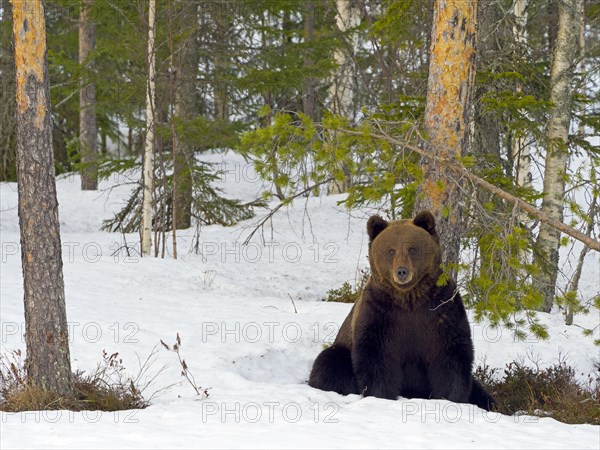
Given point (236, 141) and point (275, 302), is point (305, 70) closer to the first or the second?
point (236, 141)

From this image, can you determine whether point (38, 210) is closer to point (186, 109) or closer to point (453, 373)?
point (453, 373)

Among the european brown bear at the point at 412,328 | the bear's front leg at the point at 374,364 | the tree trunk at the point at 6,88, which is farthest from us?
the tree trunk at the point at 6,88

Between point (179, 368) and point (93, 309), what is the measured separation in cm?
280

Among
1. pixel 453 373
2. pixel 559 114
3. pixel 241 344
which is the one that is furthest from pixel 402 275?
pixel 559 114

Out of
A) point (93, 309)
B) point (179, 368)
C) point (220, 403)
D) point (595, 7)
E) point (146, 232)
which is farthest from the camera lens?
point (146, 232)

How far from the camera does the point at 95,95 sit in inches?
897

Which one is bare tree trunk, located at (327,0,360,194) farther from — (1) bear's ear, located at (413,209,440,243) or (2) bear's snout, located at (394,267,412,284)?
(2) bear's snout, located at (394,267,412,284)

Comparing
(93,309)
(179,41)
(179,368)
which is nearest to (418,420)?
(179,368)

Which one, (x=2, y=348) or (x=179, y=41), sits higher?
(x=179, y=41)

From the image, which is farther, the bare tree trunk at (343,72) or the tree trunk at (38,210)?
the bare tree trunk at (343,72)

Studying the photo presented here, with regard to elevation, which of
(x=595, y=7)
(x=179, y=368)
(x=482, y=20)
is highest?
(x=595, y=7)

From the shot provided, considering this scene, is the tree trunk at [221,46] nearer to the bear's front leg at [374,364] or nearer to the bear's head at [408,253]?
the bear's head at [408,253]

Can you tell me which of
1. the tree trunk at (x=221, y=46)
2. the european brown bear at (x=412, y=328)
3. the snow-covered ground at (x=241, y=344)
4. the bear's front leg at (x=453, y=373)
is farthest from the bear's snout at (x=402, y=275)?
the tree trunk at (x=221, y=46)

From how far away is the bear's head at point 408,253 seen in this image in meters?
6.44
